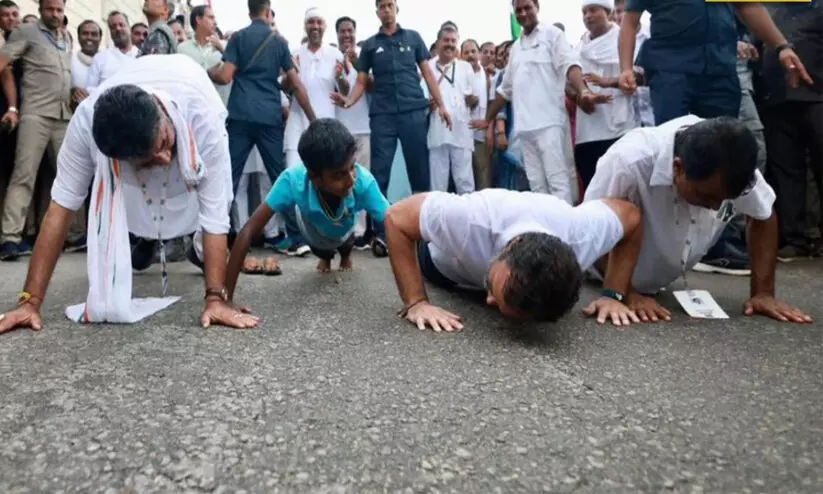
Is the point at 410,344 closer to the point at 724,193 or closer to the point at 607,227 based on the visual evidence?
the point at 607,227

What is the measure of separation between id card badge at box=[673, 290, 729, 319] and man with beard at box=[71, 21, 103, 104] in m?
3.54

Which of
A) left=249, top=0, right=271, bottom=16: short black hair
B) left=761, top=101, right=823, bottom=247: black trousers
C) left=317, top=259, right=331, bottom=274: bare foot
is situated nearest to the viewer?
left=317, top=259, right=331, bottom=274: bare foot

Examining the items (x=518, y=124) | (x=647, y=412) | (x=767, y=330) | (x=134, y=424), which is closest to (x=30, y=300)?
(x=134, y=424)

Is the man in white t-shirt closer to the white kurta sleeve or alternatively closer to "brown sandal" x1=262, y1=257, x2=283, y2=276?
"brown sandal" x1=262, y1=257, x2=283, y2=276

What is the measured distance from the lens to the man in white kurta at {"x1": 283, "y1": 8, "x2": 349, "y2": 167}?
13.3ft

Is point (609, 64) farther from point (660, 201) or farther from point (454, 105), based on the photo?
point (660, 201)

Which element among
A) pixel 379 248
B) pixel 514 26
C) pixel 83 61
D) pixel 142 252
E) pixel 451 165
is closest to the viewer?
pixel 142 252

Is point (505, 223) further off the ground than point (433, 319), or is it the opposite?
point (505, 223)

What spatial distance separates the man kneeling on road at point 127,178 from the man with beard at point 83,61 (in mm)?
2075

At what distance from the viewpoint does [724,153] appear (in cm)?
167

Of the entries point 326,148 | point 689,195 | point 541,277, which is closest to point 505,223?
point 541,277

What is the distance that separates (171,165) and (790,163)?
9.87 ft

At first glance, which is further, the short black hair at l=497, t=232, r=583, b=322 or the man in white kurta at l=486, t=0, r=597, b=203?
the man in white kurta at l=486, t=0, r=597, b=203

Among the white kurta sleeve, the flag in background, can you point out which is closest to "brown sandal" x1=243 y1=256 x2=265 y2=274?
the white kurta sleeve
